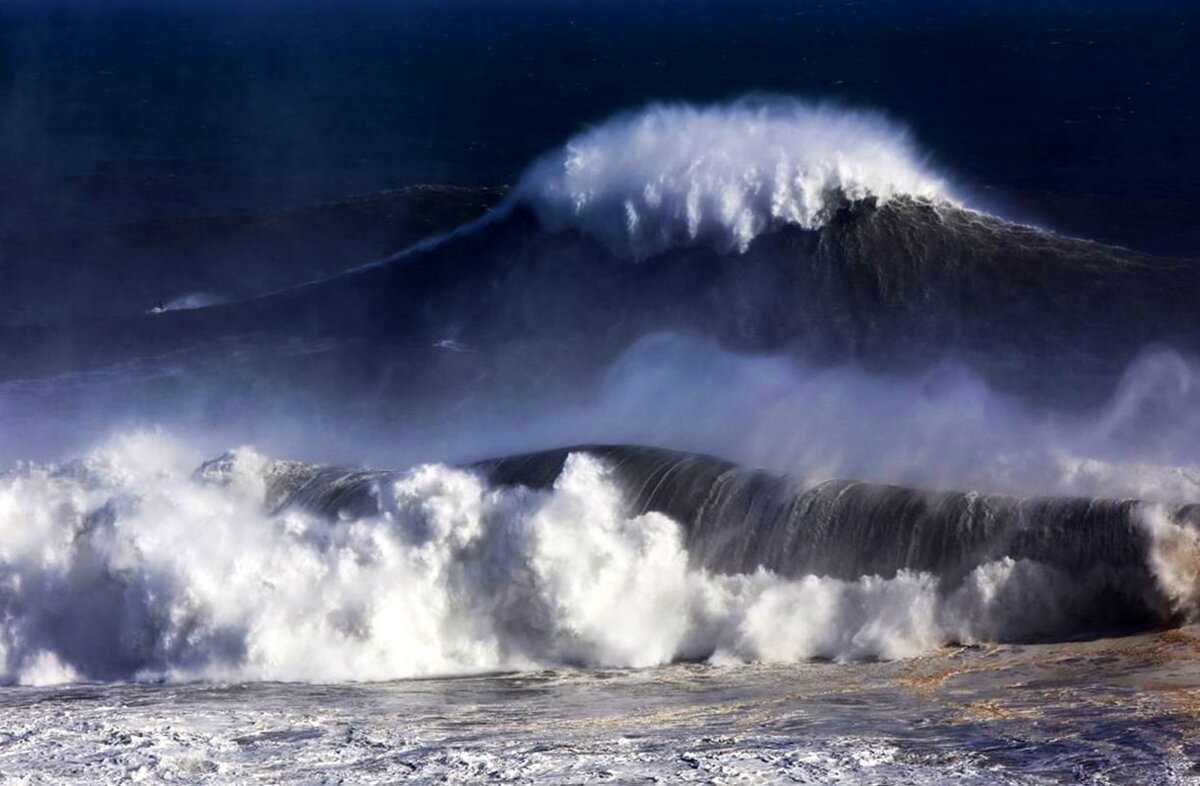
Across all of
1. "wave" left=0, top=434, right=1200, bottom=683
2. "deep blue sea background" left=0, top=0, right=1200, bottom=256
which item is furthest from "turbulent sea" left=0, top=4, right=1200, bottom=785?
"deep blue sea background" left=0, top=0, right=1200, bottom=256

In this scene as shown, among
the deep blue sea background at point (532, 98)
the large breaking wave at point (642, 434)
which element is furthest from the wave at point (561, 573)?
the deep blue sea background at point (532, 98)

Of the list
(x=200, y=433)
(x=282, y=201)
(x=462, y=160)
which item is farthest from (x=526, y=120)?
(x=200, y=433)

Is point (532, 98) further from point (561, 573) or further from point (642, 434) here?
point (561, 573)

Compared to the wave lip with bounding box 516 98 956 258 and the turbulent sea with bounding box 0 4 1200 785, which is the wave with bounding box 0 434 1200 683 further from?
the wave lip with bounding box 516 98 956 258

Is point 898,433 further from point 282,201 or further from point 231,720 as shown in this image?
point 282,201

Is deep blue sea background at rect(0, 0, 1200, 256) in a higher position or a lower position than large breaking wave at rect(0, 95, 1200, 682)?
higher

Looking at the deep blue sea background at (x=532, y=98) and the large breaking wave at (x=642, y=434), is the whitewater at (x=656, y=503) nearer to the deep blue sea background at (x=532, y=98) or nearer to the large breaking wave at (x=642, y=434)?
the large breaking wave at (x=642, y=434)

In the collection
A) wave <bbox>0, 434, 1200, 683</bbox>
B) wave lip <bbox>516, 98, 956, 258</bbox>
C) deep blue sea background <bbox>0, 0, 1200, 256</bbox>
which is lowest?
wave <bbox>0, 434, 1200, 683</bbox>
